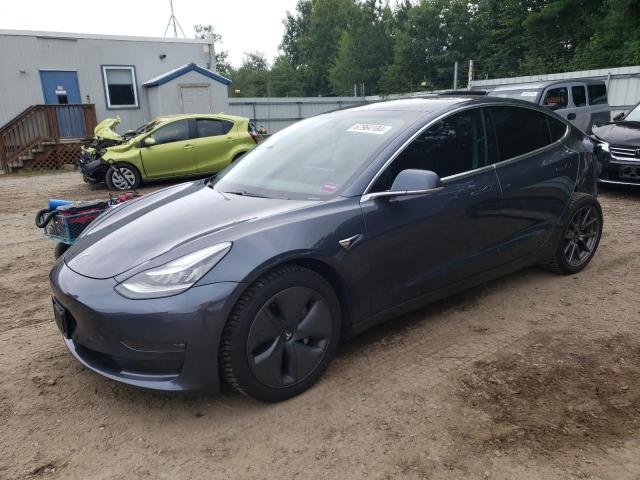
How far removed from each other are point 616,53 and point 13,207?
94.4ft

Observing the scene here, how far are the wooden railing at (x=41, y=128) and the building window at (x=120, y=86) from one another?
1768mm

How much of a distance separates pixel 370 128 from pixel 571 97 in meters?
9.71

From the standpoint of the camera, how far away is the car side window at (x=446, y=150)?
123 inches

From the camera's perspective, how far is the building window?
57.6 ft

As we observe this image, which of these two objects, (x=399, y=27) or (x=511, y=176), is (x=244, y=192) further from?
(x=399, y=27)

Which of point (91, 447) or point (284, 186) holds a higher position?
point (284, 186)

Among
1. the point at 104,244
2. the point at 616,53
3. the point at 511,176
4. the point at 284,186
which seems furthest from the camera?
the point at 616,53

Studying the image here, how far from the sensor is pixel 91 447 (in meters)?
2.45

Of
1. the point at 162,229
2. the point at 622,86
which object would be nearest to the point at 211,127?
the point at 162,229

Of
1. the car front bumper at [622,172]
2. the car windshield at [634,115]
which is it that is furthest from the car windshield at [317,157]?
the car windshield at [634,115]

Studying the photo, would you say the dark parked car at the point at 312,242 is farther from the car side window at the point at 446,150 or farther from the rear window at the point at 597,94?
the rear window at the point at 597,94

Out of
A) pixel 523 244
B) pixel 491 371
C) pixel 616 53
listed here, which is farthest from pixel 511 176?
pixel 616 53

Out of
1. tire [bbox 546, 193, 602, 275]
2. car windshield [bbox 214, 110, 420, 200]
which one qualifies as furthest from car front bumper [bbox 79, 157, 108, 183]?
tire [bbox 546, 193, 602, 275]

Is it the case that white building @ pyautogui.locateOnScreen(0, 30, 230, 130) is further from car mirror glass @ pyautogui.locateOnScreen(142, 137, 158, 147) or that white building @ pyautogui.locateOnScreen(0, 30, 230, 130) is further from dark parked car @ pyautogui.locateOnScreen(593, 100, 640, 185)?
dark parked car @ pyautogui.locateOnScreen(593, 100, 640, 185)
